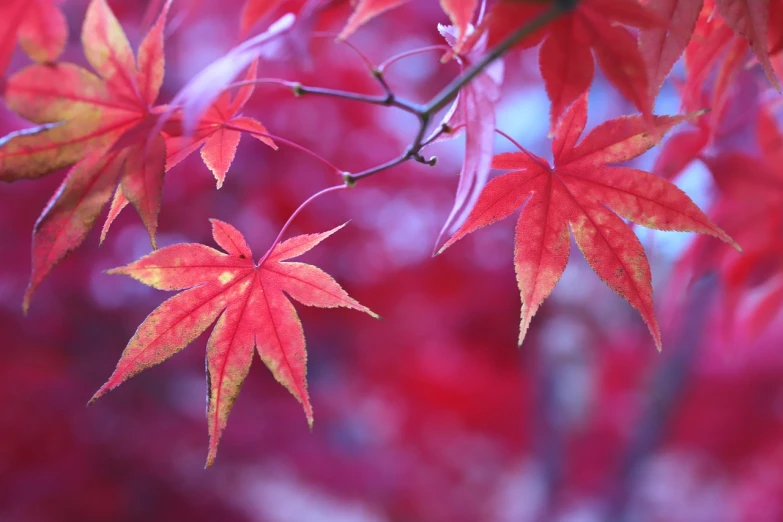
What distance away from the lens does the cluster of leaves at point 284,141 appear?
412 millimetres

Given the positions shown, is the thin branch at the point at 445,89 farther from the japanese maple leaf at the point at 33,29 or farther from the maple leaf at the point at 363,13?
the japanese maple leaf at the point at 33,29

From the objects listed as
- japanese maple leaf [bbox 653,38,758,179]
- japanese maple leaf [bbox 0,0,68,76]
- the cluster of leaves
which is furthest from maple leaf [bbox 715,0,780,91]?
japanese maple leaf [bbox 0,0,68,76]

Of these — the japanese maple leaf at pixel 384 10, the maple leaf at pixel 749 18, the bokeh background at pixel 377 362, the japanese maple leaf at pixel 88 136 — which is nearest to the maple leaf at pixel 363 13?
the japanese maple leaf at pixel 384 10

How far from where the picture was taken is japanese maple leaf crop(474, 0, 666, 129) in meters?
0.40

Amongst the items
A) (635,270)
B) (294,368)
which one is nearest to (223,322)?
(294,368)

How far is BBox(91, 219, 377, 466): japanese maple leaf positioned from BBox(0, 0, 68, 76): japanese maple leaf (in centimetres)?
17

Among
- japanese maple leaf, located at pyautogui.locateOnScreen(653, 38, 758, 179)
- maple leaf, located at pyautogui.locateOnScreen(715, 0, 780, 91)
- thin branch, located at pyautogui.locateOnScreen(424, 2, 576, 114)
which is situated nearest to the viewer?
thin branch, located at pyautogui.locateOnScreen(424, 2, 576, 114)

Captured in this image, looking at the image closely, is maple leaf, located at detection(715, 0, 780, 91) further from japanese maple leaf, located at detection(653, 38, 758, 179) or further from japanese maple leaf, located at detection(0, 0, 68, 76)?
japanese maple leaf, located at detection(0, 0, 68, 76)

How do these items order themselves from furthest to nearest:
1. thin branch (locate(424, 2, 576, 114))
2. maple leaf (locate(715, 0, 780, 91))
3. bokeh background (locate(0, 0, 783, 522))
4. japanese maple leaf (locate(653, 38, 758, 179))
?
bokeh background (locate(0, 0, 783, 522)) → japanese maple leaf (locate(653, 38, 758, 179)) → maple leaf (locate(715, 0, 780, 91)) → thin branch (locate(424, 2, 576, 114))

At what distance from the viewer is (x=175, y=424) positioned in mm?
1912

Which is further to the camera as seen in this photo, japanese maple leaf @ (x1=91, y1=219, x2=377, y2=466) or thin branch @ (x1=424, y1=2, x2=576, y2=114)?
japanese maple leaf @ (x1=91, y1=219, x2=377, y2=466)

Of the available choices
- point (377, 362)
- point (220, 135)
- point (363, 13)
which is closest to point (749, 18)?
point (363, 13)

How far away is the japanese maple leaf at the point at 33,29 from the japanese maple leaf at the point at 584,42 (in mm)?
304

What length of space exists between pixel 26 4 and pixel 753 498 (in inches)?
129
